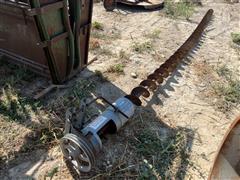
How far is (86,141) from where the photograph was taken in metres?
2.48

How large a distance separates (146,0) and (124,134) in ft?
14.7

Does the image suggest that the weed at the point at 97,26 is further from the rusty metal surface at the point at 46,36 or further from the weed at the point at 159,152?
the weed at the point at 159,152

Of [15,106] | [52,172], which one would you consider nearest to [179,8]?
[15,106]

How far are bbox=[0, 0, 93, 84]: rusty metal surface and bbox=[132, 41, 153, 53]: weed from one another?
1106mm

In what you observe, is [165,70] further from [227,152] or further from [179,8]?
[179,8]

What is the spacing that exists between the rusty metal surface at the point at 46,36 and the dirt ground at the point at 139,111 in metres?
0.20

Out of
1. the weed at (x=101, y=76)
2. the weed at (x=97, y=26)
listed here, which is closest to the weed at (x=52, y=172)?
the weed at (x=101, y=76)

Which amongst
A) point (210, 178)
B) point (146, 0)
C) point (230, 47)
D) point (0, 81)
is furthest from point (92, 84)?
point (146, 0)

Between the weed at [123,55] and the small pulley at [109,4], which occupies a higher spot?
the small pulley at [109,4]

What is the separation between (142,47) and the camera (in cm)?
493

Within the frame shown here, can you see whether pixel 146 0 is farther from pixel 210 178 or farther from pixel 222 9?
pixel 210 178

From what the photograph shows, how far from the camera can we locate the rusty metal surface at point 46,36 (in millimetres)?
3148

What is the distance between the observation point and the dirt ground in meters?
2.80

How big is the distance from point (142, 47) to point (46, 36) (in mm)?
2130
